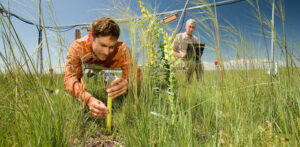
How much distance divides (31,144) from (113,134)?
0.51m

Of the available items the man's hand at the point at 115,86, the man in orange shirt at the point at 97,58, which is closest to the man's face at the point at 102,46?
the man in orange shirt at the point at 97,58

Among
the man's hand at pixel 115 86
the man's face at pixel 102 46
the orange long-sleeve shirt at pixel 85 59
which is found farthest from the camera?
the man's face at pixel 102 46

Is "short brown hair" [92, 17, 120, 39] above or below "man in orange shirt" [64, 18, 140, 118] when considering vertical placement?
above

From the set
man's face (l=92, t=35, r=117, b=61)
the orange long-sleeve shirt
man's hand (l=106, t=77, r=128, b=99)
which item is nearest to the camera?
man's hand (l=106, t=77, r=128, b=99)

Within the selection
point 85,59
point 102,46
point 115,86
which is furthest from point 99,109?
point 102,46

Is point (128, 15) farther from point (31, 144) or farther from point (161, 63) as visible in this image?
point (31, 144)

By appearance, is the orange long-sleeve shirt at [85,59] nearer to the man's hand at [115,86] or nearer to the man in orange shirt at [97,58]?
the man in orange shirt at [97,58]

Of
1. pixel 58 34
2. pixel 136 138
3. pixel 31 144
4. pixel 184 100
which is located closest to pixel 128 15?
pixel 58 34

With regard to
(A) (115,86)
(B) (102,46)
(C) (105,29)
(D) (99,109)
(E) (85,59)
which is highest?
(C) (105,29)

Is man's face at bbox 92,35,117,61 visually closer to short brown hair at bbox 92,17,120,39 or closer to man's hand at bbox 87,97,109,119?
short brown hair at bbox 92,17,120,39

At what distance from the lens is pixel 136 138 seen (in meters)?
0.83

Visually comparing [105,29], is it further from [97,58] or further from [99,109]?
[99,109]

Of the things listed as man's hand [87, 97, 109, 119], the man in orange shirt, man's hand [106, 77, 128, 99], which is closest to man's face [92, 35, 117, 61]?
the man in orange shirt

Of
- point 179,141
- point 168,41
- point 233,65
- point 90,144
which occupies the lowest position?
point 90,144
